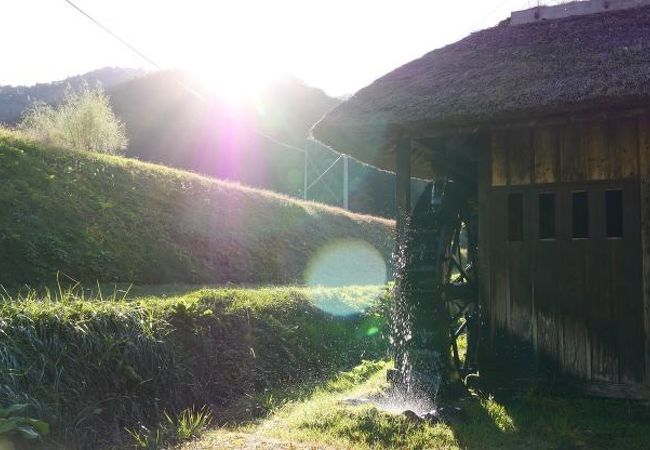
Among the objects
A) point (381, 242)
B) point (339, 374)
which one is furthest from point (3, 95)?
point (339, 374)

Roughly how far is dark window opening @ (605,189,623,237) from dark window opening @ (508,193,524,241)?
36.1 inches

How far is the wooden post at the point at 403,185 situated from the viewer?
25.0 feet

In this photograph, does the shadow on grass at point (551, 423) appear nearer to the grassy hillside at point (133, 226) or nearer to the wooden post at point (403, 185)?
the wooden post at point (403, 185)

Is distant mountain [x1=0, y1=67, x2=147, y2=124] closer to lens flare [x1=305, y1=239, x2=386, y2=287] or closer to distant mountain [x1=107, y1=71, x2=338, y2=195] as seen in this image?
distant mountain [x1=107, y1=71, x2=338, y2=195]

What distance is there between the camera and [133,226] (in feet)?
41.4

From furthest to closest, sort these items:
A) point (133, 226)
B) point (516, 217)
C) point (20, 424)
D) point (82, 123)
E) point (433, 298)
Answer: point (82, 123)
point (133, 226)
point (433, 298)
point (516, 217)
point (20, 424)

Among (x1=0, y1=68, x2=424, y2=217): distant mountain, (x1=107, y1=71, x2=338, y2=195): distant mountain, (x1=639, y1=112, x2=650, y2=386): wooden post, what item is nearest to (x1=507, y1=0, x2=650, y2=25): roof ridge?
(x1=639, y1=112, x2=650, y2=386): wooden post

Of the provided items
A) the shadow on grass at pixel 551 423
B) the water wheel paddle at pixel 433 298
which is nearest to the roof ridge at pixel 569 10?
the water wheel paddle at pixel 433 298

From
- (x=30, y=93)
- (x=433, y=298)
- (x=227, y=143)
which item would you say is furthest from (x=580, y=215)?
(x=30, y=93)

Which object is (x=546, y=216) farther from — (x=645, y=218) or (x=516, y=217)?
(x=645, y=218)

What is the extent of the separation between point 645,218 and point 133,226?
32.6ft

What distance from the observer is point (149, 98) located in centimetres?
4422

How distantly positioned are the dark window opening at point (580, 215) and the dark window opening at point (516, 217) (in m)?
0.57

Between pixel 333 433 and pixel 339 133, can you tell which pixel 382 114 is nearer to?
pixel 339 133
